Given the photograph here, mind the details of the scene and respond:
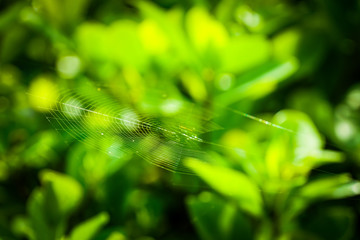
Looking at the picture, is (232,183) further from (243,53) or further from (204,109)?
(243,53)

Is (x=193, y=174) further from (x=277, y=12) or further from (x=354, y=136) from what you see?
(x=277, y=12)

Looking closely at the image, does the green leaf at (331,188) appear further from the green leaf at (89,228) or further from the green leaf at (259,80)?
the green leaf at (89,228)

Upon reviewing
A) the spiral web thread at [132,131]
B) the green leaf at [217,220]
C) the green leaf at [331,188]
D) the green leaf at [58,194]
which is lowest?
the green leaf at [58,194]

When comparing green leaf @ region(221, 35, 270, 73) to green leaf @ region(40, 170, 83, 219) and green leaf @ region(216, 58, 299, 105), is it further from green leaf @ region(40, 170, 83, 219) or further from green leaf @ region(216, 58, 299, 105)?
green leaf @ region(40, 170, 83, 219)

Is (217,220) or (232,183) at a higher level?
(232,183)

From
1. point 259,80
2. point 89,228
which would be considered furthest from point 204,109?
point 89,228

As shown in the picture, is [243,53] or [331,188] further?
[243,53]

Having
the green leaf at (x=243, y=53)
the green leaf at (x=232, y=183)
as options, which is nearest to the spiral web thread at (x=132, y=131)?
the green leaf at (x=232, y=183)
